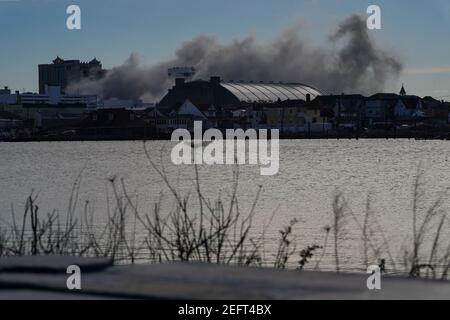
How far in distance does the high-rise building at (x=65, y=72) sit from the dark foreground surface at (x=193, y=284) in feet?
386

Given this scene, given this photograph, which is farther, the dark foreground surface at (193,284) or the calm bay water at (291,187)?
the calm bay water at (291,187)

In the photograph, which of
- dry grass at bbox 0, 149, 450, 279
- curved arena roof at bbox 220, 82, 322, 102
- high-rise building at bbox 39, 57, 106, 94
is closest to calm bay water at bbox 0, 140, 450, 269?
dry grass at bbox 0, 149, 450, 279

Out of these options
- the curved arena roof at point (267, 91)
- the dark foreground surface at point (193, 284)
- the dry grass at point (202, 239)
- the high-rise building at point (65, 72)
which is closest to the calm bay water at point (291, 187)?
the dry grass at point (202, 239)

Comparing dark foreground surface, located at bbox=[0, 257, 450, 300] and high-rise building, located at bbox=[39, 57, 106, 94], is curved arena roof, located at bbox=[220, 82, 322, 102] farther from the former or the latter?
dark foreground surface, located at bbox=[0, 257, 450, 300]

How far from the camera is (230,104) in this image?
260ft

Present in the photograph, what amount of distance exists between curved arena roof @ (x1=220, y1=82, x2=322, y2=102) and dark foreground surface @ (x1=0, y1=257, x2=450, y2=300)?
7609 cm

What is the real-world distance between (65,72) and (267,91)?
2161 inches

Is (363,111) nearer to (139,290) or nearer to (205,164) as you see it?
(205,164)

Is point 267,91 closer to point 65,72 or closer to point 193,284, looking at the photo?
point 65,72

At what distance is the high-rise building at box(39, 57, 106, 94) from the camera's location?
123950 millimetres

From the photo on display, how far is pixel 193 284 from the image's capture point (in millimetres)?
3609

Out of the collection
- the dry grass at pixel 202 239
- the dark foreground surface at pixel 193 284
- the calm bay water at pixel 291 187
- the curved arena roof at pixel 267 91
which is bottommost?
the calm bay water at pixel 291 187

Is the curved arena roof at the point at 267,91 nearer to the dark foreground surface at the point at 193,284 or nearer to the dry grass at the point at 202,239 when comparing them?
the dry grass at the point at 202,239

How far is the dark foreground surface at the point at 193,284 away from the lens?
11.3ft
